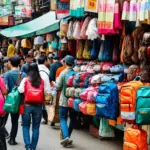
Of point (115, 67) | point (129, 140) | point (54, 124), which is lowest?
point (54, 124)

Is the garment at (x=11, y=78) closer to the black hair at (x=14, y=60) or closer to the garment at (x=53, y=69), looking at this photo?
the black hair at (x=14, y=60)

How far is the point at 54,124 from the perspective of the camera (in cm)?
1153

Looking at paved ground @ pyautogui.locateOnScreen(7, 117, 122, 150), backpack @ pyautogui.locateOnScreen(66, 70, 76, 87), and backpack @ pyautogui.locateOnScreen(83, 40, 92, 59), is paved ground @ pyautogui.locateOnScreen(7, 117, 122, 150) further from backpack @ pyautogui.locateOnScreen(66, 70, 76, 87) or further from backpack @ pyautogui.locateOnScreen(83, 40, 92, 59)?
backpack @ pyautogui.locateOnScreen(83, 40, 92, 59)

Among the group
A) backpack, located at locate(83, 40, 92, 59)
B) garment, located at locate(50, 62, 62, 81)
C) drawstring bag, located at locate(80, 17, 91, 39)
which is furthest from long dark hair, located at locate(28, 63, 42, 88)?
garment, located at locate(50, 62, 62, 81)

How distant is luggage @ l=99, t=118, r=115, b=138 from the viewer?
9117 mm

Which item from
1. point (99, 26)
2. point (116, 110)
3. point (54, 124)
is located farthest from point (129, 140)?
point (54, 124)

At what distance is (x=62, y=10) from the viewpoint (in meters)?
12.4

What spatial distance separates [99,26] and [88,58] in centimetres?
178

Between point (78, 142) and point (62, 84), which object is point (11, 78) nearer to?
point (62, 84)

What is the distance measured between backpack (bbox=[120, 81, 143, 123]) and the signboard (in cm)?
661

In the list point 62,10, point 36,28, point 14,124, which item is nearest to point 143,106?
point 14,124

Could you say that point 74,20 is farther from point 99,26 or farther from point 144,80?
point 144,80

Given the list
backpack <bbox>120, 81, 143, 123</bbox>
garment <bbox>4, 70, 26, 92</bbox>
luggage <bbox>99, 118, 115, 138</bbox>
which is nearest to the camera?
backpack <bbox>120, 81, 143, 123</bbox>

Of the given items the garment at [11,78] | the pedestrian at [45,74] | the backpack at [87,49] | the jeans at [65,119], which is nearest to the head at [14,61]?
the garment at [11,78]
